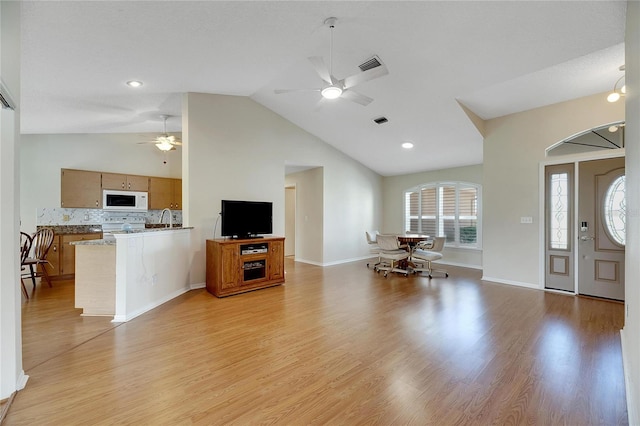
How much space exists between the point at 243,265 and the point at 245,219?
2.55ft

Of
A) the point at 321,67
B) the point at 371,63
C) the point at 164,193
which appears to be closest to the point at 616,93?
the point at 371,63

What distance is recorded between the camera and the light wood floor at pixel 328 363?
1.79 m

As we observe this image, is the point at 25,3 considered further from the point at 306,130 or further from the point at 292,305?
the point at 306,130

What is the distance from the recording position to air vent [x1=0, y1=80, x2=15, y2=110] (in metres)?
1.73

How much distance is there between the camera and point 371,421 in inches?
67.1

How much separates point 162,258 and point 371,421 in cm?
349

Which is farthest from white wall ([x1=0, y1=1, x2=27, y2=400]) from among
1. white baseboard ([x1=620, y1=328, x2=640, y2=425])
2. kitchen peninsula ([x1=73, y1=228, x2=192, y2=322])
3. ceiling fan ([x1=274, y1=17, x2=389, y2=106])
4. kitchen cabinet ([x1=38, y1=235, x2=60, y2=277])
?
kitchen cabinet ([x1=38, y1=235, x2=60, y2=277])

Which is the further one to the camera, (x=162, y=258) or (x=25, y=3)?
(x=162, y=258)

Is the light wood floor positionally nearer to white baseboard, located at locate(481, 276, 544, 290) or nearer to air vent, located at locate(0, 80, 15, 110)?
white baseboard, located at locate(481, 276, 544, 290)

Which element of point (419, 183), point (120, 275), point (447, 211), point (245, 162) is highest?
point (245, 162)

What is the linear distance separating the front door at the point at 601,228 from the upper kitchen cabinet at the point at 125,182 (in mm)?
8264

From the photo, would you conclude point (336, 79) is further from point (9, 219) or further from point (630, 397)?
point (630, 397)

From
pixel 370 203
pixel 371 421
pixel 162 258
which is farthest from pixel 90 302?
pixel 370 203

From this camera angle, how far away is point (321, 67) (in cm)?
297
